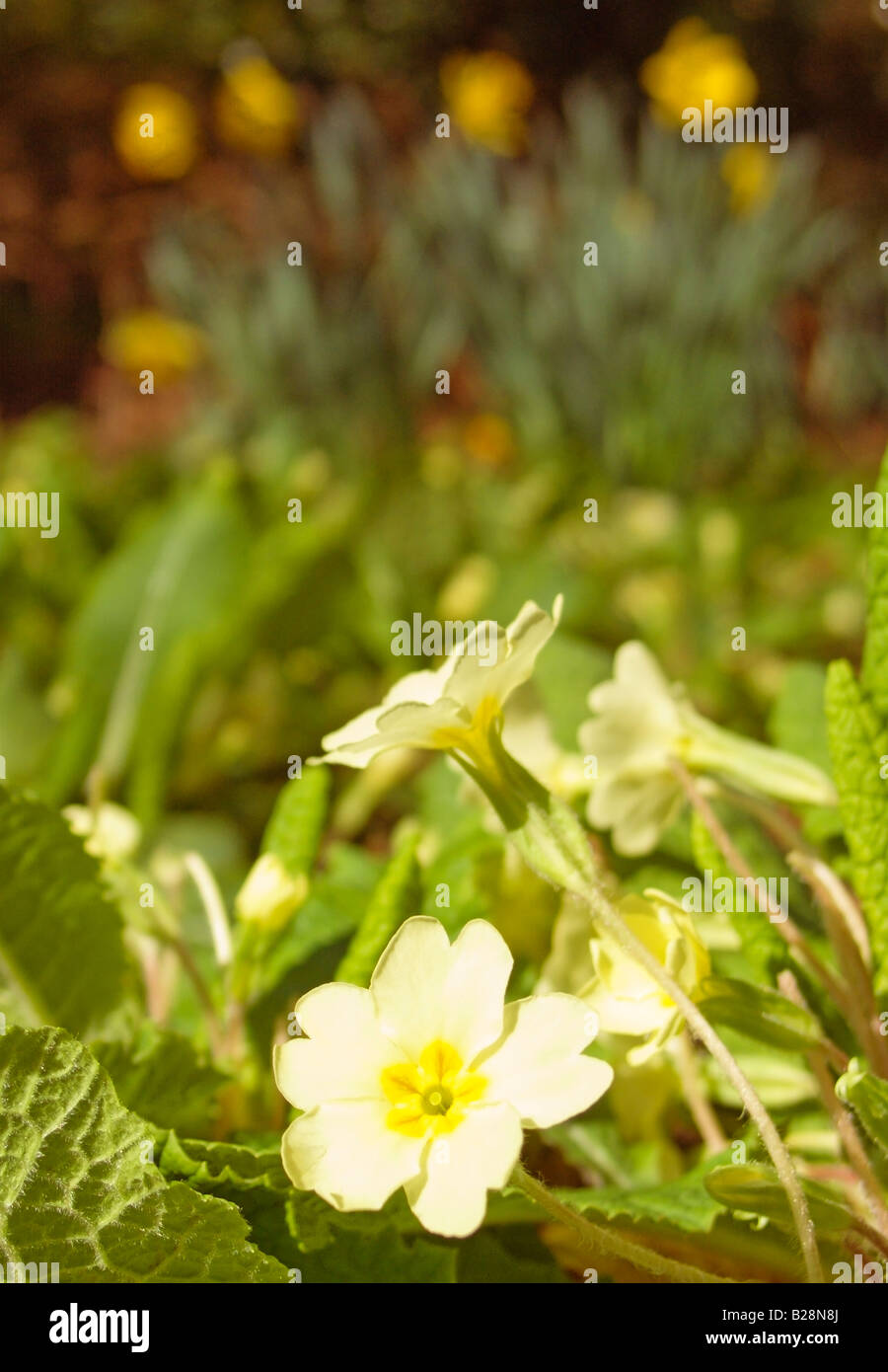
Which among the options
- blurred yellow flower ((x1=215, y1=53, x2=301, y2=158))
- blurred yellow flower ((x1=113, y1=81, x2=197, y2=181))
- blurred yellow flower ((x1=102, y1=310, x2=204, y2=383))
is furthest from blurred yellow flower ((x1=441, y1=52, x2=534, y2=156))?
blurred yellow flower ((x1=102, y1=310, x2=204, y2=383))

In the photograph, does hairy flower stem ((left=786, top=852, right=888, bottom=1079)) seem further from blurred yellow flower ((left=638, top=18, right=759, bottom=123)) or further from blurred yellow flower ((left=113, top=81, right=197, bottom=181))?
blurred yellow flower ((left=113, top=81, right=197, bottom=181))

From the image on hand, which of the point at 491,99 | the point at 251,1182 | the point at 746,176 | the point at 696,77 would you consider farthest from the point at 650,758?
the point at 491,99

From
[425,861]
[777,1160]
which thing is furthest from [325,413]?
[777,1160]

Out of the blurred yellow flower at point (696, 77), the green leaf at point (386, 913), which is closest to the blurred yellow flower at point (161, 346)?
the blurred yellow flower at point (696, 77)

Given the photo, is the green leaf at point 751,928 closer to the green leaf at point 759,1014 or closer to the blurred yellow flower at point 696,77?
the green leaf at point 759,1014

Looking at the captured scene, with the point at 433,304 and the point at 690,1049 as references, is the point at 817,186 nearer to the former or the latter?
the point at 433,304

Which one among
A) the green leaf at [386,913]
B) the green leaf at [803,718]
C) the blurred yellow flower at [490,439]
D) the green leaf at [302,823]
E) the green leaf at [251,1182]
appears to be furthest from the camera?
the blurred yellow flower at [490,439]

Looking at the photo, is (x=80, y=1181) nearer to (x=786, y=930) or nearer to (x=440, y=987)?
(x=440, y=987)
